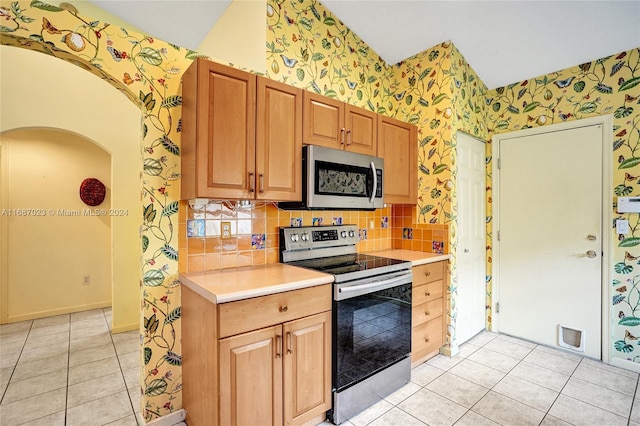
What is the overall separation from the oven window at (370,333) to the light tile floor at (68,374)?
1373mm

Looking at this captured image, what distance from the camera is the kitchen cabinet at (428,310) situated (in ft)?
7.97

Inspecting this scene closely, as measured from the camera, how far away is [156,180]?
5.92 ft

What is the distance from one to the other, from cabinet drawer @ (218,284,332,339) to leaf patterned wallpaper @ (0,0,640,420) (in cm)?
64

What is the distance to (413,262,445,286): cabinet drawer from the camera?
7.91 feet

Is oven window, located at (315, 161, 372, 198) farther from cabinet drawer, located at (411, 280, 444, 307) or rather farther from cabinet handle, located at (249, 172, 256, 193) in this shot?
cabinet drawer, located at (411, 280, 444, 307)

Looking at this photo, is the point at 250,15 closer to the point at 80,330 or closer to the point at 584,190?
the point at 584,190

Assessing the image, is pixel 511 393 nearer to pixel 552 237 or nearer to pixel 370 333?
pixel 370 333

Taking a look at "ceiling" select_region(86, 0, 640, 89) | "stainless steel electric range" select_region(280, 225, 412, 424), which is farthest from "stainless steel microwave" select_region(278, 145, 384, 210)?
"ceiling" select_region(86, 0, 640, 89)

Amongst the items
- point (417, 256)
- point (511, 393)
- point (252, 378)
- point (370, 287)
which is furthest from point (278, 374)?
point (511, 393)

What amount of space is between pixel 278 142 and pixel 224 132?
35 centimetres

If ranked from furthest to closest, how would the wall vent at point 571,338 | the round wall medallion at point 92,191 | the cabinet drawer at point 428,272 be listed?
the round wall medallion at point 92,191 → the wall vent at point 571,338 → the cabinet drawer at point 428,272

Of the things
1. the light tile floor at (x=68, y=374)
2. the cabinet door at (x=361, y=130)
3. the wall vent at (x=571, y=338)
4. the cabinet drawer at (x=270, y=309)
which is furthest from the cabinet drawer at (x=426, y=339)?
the light tile floor at (x=68, y=374)

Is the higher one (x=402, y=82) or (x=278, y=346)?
(x=402, y=82)

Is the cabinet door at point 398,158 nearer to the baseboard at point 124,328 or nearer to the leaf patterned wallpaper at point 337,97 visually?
the leaf patterned wallpaper at point 337,97
